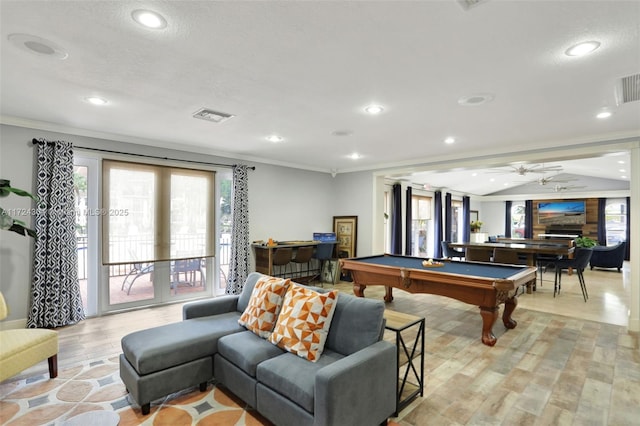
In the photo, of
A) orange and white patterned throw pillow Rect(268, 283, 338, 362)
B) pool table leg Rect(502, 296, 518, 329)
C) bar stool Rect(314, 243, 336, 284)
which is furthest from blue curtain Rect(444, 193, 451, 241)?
orange and white patterned throw pillow Rect(268, 283, 338, 362)

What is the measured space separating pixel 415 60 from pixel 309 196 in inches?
194

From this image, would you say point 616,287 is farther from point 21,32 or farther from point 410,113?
point 21,32

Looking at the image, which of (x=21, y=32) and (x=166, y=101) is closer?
(x=21, y=32)

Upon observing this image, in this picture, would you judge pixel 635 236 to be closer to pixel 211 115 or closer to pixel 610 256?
pixel 211 115

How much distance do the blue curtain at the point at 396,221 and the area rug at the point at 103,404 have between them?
6745 mm

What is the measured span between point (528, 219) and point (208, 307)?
541 inches

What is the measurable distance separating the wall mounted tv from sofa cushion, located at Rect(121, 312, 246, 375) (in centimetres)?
1365

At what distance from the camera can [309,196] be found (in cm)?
714

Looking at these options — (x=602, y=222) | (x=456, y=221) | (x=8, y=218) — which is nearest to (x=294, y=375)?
(x=8, y=218)

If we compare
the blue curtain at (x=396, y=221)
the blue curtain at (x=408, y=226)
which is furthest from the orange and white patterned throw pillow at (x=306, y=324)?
the blue curtain at (x=408, y=226)

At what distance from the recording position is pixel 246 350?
232cm

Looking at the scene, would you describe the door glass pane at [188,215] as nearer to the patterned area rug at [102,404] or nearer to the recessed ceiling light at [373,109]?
the patterned area rug at [102,404]

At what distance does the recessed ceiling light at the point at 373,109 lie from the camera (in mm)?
3348

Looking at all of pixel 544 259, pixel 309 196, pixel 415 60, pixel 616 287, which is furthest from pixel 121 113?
pixel 616 287
